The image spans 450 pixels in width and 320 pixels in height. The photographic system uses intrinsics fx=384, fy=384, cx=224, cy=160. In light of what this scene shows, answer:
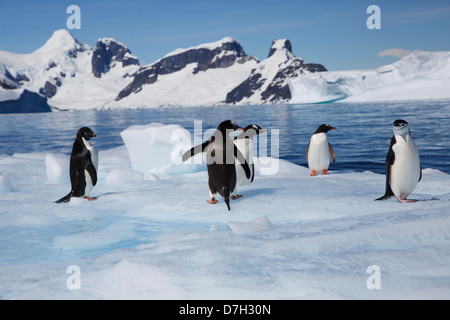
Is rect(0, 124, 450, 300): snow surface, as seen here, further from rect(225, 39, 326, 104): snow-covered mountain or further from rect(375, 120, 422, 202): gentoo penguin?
rect(225, 39, 326, 104): snow-covered mountain

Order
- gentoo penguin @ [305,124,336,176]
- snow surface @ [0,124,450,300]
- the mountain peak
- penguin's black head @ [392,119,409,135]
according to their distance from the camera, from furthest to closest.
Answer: the mountain peak < gentoo penguin @ [305,124,336,176] < penguin's black head @ [392,119,409,135] < snow surface @ [0,124,450,300]

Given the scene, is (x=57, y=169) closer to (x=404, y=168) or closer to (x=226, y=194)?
(x=226, y=194)

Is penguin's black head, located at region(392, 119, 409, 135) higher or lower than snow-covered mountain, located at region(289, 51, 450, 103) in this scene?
lower

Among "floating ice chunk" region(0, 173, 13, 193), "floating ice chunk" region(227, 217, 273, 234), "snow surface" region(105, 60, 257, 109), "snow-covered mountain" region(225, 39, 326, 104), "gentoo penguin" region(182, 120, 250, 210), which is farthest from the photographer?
"snow surface" region(105, 60, 257, 109)

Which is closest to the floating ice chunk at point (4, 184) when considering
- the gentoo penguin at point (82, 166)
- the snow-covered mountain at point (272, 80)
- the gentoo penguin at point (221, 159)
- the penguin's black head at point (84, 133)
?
the gentoo penguin at point (82, 166)

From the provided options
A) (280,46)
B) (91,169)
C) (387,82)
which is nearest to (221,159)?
(91,169)

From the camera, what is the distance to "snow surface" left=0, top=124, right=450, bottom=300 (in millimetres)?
1809

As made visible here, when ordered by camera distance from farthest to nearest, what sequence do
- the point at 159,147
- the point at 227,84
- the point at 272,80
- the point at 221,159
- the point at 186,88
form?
1. the point at 227,84
2. the point at 186,88
3. the point at 272,80
4. the point at 159,147
5. the point at 221,159

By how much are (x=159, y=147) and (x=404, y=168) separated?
18.6 feet

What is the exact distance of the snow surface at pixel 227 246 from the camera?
1809 millimetres

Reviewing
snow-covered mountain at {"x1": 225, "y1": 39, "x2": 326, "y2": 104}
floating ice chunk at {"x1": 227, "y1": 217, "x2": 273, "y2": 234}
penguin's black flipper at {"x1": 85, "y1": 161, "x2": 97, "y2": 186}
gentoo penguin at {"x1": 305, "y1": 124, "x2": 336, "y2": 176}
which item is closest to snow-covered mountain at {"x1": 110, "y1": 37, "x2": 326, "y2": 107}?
snow-covered mountain at {"x1": 225, "y1": 39, "x2": 326, "y2": 104}

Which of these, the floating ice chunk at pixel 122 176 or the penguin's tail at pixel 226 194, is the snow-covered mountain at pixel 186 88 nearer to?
the floating ice chunk at pixel 122 176

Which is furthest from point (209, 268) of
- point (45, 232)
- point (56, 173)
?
point (56, 173)

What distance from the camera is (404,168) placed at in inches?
148
